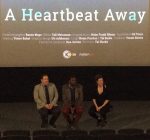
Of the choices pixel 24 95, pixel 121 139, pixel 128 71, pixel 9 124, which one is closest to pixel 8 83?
pixel 24 95

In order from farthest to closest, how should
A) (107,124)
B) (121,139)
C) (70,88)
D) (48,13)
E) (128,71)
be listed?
1. (128,71)
2. (48,13)
3. (107,124)
4. (70,88)
5. (121,139)

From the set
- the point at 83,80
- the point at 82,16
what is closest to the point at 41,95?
the point at 82,16

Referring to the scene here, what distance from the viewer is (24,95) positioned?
51.8 feet

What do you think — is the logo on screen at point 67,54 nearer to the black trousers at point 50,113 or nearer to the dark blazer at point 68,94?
the dark blazer at point 68,94

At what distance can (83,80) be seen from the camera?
15.8m

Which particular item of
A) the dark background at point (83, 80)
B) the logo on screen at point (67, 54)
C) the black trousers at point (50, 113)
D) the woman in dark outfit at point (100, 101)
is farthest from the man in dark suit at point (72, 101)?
the dark background at point (83, 80)

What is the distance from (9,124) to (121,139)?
16.5ft

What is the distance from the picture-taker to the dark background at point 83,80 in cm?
1561

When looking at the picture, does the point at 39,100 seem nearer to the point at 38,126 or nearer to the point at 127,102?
the point at 38,126

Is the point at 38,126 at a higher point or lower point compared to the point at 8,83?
lower

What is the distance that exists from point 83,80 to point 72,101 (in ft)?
10.3

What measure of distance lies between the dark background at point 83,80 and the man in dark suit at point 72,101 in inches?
115

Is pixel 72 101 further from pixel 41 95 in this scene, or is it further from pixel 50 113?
pixel 41 95

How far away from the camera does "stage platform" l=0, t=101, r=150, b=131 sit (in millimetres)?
13391
